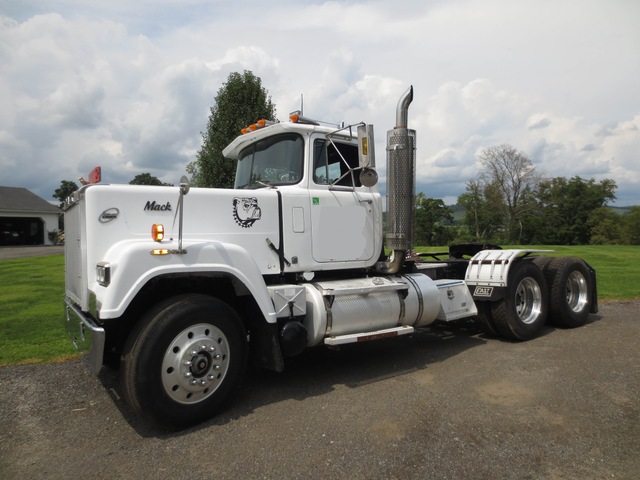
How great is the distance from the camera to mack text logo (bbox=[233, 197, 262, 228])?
4762mm

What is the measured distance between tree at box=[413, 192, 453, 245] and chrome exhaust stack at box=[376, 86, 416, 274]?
49.2 metres

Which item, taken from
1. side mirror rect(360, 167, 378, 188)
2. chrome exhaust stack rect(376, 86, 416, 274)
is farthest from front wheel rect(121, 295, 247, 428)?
chrome exhaust stack rect(376, 86, 416, 274)

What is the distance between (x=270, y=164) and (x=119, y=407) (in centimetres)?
308

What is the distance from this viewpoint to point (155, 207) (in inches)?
172

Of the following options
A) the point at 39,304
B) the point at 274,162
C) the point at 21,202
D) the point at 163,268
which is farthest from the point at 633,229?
the point at 21,202

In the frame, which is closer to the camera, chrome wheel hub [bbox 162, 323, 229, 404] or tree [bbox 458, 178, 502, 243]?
chrome wheel hub [bbox 162, 323, 229, 404]

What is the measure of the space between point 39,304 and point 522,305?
31.7 feet

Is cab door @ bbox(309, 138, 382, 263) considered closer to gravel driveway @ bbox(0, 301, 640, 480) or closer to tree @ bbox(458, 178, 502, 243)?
gravel driveway @ bbox(0, 301, 640, 480)

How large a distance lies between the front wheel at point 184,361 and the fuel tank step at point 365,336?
1033 millimetres

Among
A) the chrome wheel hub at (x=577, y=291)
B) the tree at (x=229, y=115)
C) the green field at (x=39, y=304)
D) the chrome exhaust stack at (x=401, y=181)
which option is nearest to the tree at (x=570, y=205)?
the green field at (x=39, y=304)

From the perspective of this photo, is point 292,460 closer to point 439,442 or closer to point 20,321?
point 439,442

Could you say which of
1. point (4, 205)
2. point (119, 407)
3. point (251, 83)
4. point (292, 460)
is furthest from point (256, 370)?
point (4, 205)

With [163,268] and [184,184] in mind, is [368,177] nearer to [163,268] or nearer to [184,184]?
[184,184]

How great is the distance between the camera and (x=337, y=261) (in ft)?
17.9
